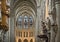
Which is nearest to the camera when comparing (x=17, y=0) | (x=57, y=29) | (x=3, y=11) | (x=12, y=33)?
(x=3, y=11)

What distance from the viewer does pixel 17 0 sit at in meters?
48.9

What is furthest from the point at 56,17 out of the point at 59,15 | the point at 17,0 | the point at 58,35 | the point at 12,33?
the point at 17,0

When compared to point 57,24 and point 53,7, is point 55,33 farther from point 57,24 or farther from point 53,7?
point 53,7

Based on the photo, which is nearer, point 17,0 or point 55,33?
point 55,33

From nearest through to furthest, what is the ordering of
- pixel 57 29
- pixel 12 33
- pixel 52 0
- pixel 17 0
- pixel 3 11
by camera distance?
pixel 3 11, pixel 57 29, pixel 52 0, pixel 12 33, pixel 17 0

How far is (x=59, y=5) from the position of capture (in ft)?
72.1

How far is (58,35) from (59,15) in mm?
1835

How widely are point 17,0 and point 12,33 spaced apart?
25.0ft

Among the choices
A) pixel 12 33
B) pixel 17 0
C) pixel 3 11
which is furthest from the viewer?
pixel 17 0

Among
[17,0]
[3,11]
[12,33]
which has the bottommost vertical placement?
[12,33]

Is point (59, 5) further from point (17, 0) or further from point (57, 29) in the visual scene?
point (17, 0)

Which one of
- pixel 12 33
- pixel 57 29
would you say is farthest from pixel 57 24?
pixel 12 33

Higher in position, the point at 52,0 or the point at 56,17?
the point at 52,0

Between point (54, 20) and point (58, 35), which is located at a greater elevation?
point (54, 20)
